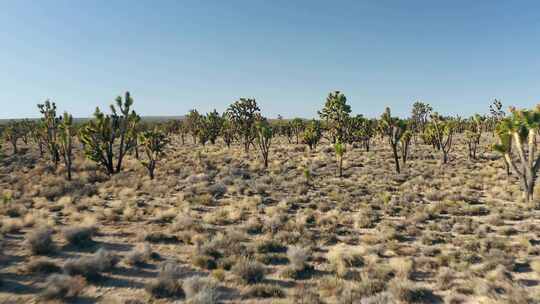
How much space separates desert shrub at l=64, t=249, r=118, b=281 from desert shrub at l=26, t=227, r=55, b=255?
1.74 m

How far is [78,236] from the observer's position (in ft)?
35.6

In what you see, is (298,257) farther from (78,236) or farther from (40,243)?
(40,243)

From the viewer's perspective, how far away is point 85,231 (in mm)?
11102

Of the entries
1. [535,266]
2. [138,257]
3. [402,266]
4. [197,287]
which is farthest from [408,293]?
[138,257]

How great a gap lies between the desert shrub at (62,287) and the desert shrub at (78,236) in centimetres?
291

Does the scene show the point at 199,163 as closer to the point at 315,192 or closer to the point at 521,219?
the point at 315,192

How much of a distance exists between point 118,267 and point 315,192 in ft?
43.0

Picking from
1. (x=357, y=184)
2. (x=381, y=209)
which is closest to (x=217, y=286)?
(x=381, y=209)

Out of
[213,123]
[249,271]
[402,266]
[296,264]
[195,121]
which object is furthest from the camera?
[195,121]

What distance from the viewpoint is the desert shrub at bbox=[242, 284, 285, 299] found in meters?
7.70

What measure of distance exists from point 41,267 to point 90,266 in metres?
1.36

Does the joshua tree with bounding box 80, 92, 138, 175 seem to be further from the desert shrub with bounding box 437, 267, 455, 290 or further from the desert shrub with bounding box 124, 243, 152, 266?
the desert shrub with bounding box 437, 267, 455, 290

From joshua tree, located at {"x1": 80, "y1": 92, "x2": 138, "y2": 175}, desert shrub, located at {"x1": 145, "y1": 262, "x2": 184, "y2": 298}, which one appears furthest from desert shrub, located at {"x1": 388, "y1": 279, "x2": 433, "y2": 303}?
joshua tree, located at {"x1": 80, "y1": 92, "x2": 138, "y2": 175}

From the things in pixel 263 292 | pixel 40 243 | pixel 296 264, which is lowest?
pixel 263 292
